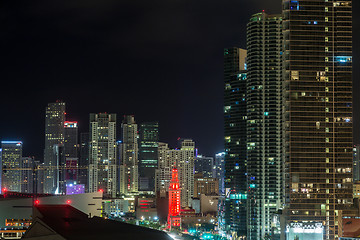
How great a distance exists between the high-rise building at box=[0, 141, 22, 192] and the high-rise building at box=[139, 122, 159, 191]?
33.2m

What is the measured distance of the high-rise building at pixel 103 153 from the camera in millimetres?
125931

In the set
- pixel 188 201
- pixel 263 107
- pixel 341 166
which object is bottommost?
pixel 188 201

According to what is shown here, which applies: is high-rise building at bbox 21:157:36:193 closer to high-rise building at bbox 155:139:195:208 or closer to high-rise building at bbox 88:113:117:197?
high-rise building at bbox 88:113:117:197

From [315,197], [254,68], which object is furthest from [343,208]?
[254,68]

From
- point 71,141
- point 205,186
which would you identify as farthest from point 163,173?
point 71,141

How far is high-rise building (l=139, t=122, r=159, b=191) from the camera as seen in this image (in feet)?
482

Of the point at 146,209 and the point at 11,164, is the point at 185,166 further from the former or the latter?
the point at 11,164

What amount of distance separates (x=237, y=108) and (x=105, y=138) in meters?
51.2

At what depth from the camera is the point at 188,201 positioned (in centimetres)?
12369

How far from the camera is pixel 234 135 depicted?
83312 mm

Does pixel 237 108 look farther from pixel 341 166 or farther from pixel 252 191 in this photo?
pixel 341 166

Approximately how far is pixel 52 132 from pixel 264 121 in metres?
71.0

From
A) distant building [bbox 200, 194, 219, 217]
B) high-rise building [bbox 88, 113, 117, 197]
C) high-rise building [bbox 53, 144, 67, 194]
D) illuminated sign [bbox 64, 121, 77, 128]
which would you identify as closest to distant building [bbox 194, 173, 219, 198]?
distant building [bbox 200, 194, 219, 217]

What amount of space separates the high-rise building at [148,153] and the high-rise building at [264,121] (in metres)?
75.2
